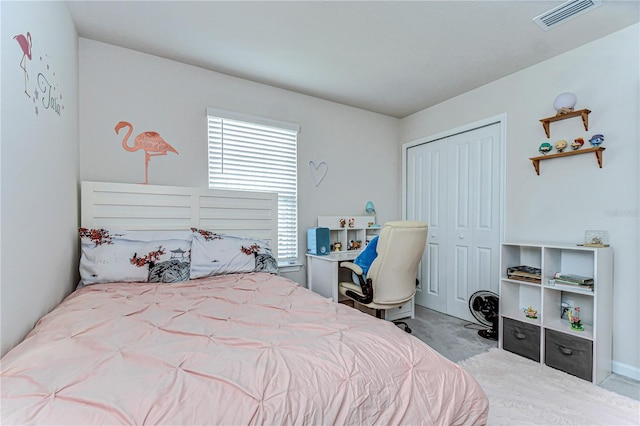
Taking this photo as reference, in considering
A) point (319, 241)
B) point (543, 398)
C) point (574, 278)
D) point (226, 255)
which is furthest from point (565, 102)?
point (226, 255)

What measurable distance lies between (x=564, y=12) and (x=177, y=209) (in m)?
3.30

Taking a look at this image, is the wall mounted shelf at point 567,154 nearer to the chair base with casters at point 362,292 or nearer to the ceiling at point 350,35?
the ceiling at point 350,35

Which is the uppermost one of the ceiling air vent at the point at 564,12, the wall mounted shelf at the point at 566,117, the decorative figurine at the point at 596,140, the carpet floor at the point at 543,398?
the ceiling air vent at the point at 564,12

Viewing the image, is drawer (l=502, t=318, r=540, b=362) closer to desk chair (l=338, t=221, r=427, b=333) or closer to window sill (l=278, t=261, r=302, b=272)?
desk chair (l=338, t=221, r=427, b=333)

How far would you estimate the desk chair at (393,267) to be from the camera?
8.18 ft

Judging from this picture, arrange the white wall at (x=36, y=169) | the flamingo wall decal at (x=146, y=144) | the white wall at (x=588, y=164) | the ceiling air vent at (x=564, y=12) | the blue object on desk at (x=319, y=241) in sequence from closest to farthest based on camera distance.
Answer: the white wall at (x=36, y=169) < the ceiling air vent at (x=564, y=12) < the white wall at (x=588, y=164) < the flamingo wall decal at (x=146, y=144) < the blue object on desk at (x=319, y=241)

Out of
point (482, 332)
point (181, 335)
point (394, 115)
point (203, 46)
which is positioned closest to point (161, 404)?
point (181, 335)

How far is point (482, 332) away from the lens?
293 cm

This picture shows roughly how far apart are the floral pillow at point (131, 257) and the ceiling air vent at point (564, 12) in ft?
10.3

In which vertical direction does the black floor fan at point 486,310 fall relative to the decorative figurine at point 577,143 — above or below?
below

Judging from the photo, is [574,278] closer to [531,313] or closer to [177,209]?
[531,313]

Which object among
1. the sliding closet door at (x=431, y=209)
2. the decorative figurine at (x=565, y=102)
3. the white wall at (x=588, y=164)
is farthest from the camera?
the sliding closet door at (x=431, y=209)

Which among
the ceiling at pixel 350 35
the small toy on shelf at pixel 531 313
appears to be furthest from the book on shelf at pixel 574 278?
the ceiling at pixel 350 35

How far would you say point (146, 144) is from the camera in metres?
2.57
